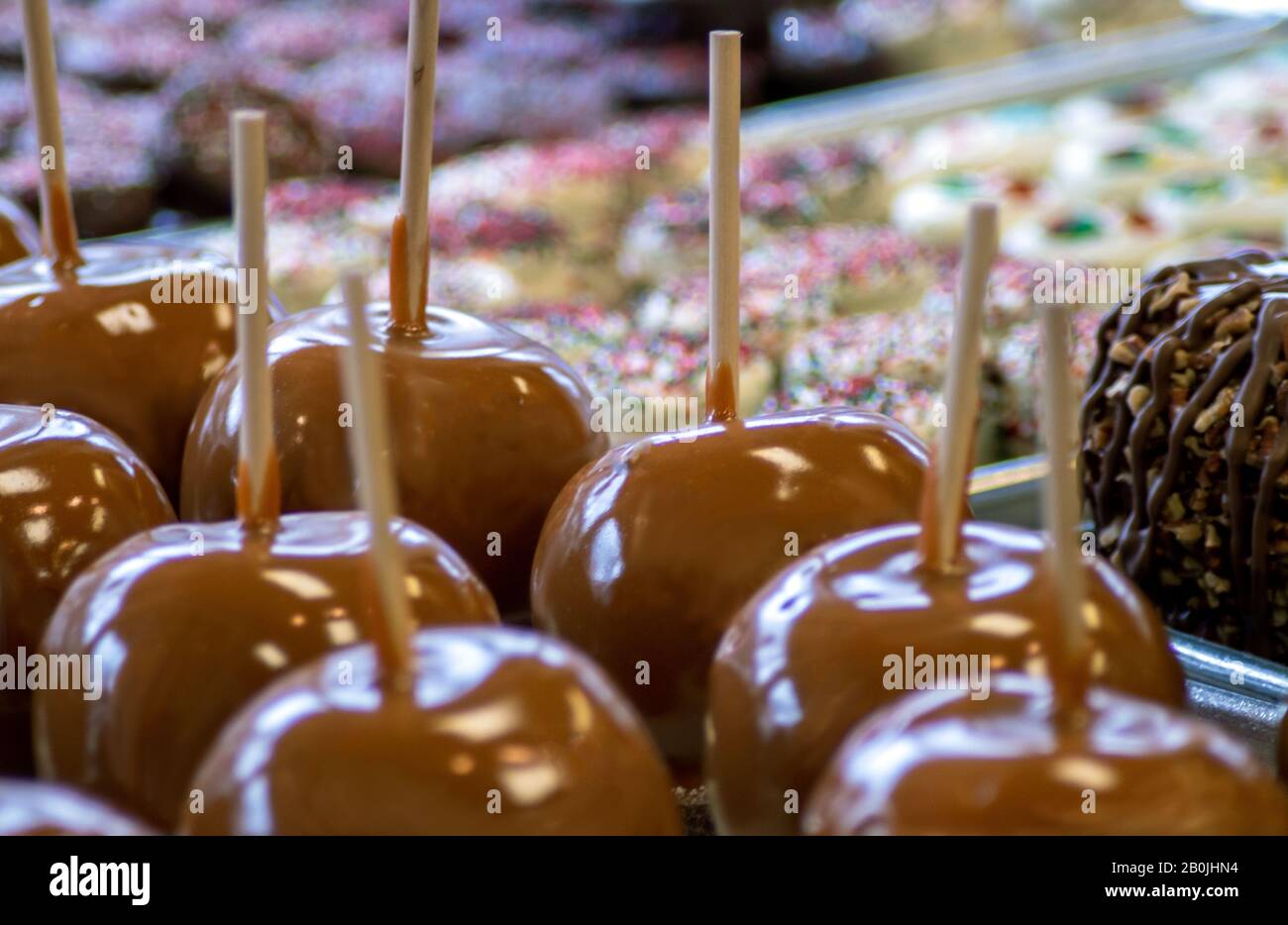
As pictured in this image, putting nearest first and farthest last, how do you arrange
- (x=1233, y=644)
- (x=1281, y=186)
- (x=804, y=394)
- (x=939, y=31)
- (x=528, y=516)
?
(x=528, y=516), (x=1233, y=644), (x=804, y=394), (x=1281, y=186), (x=939, y=31)

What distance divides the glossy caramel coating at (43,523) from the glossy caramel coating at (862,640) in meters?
0.33

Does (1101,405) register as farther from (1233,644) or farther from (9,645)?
(9,645)

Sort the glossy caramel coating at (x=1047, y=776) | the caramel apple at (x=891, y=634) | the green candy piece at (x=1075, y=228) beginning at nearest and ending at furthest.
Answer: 1. the glossy caramel coating at (x=1047, y=776)
2. the caramel apple at (x=891, y=634)
3. the green candy piece at (x=1075, y=228)

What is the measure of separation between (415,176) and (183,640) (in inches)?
12.0

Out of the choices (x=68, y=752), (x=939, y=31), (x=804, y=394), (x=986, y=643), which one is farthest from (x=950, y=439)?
(x=939, y=31)

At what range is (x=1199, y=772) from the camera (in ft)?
1.68

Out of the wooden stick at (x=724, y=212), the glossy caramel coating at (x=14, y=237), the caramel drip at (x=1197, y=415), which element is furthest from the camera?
the glossy caramel coating at (x=14, y=237)

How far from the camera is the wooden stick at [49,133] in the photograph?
0.90 metres

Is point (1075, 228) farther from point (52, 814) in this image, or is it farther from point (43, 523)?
point (52, 814)

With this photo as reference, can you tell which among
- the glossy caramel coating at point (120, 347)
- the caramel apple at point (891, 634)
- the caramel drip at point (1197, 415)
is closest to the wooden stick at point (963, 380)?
the caramel apple at point (891, 634)

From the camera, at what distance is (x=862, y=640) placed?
2.09ft

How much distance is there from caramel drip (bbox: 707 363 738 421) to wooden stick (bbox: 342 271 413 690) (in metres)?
0.29

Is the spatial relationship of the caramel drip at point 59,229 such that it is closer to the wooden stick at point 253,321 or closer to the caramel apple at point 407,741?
the wooden stick at point 253,321

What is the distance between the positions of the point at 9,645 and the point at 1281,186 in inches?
88.7
